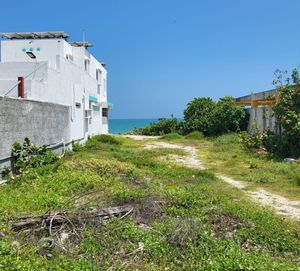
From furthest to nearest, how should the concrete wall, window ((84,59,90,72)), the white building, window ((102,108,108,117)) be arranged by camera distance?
window ((102,108,108,117)), window ((84,59,90,72)), the concrete wall, the white building

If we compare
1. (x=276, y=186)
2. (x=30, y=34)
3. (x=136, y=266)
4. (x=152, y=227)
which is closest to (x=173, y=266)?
(x=136, y=266)

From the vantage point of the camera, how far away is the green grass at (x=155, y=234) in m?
4.34

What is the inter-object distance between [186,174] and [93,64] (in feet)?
62.2

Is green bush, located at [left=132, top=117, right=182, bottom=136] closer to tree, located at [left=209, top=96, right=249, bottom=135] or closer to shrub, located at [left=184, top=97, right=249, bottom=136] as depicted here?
shrub, located at [left=184, top=97, right=249, bottom=136]

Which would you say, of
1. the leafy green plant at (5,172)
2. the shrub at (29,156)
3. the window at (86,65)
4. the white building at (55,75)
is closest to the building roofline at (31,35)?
the white building at (55,75)

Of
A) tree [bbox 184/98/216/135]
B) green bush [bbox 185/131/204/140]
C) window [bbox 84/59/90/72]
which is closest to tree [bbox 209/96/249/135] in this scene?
tree [bbox 184/98/216/135]

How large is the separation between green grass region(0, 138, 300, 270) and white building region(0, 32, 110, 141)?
19.6 ft

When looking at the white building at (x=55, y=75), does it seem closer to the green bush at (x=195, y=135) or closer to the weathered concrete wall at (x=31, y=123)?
the weathered concrete wall at (x=31, y=123)

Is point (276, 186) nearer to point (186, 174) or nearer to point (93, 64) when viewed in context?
point (186, 174)

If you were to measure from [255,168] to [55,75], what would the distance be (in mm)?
8079

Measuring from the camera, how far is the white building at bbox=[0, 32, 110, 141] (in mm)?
13555

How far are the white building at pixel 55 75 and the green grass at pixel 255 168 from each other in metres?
5.84

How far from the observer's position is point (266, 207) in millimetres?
7234

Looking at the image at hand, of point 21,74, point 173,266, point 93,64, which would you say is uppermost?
point 93,64
